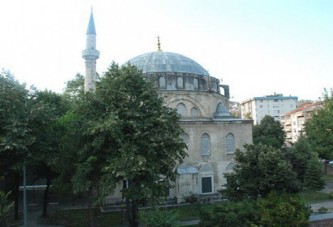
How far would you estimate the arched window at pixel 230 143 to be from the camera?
2766 centimetres

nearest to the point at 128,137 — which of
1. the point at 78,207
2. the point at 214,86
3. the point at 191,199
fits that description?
the point at 191,199

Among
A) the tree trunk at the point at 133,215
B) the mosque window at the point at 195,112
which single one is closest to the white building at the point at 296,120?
the mosque window at the point at 195,112

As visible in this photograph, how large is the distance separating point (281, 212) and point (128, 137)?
24.2 feet

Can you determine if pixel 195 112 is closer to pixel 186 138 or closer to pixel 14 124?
pixel 186 138

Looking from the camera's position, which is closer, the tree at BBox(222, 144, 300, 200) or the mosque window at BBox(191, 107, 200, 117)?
the tree at BBox(222, 144, 300, 200)

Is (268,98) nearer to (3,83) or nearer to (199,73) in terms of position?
(199,73)

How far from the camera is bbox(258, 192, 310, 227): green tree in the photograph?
47.5ft

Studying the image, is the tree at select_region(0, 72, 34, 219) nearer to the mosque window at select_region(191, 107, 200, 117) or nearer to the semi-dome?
Result: the semi-dome

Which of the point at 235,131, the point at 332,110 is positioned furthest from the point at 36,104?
the point at 332,110

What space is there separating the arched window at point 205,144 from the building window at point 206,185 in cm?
197

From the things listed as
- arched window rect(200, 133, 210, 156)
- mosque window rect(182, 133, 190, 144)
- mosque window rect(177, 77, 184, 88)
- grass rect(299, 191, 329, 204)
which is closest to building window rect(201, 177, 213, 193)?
arched window rect(200, 133, 210, 156)

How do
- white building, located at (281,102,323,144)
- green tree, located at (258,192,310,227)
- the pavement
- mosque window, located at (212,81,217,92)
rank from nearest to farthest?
green tree, located at (258,192,310,227) < the pavement < mosque window, located at (212,81,217,92) < white building, located at (281,102,323,144)

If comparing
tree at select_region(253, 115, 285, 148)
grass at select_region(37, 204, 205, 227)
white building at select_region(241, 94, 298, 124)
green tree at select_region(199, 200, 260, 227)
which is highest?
white building at select_region(241, 94, 298, 124)

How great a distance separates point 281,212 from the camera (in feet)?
47.5
